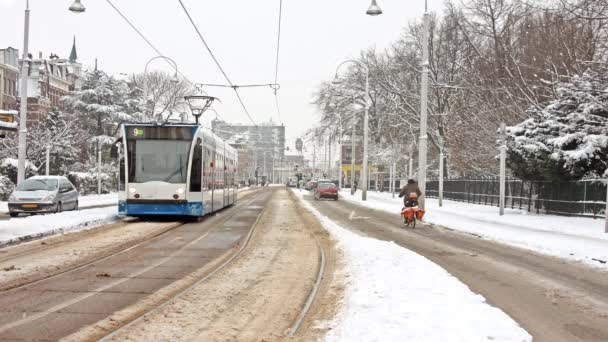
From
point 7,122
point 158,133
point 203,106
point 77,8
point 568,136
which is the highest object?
point 77,8

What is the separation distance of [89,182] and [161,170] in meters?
31.5

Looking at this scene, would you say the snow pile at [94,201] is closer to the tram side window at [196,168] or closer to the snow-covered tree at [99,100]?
the tram side window at [196,168]

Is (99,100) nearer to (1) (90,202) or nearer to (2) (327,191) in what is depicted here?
(1) (90,202)

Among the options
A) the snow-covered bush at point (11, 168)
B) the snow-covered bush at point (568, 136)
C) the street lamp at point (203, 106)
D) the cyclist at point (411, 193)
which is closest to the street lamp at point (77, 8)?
the street lamp at point (203, 106)

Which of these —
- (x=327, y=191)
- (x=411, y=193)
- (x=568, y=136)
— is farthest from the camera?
(x=327, y=191)

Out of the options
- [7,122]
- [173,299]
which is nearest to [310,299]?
[173,299]

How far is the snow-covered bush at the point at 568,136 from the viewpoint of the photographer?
68.9 feet

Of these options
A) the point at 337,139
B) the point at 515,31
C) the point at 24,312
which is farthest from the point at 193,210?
the point at 337,139

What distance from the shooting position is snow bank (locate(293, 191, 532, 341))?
539 centimetres

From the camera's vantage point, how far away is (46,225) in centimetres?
1569

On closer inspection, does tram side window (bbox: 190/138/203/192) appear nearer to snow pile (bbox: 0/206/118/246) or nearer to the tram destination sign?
the tram destination sign

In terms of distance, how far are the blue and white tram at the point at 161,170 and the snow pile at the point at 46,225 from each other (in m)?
1.18

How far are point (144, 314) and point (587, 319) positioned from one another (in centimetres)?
466

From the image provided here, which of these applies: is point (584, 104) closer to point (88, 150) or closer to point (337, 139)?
point (337, 139)
